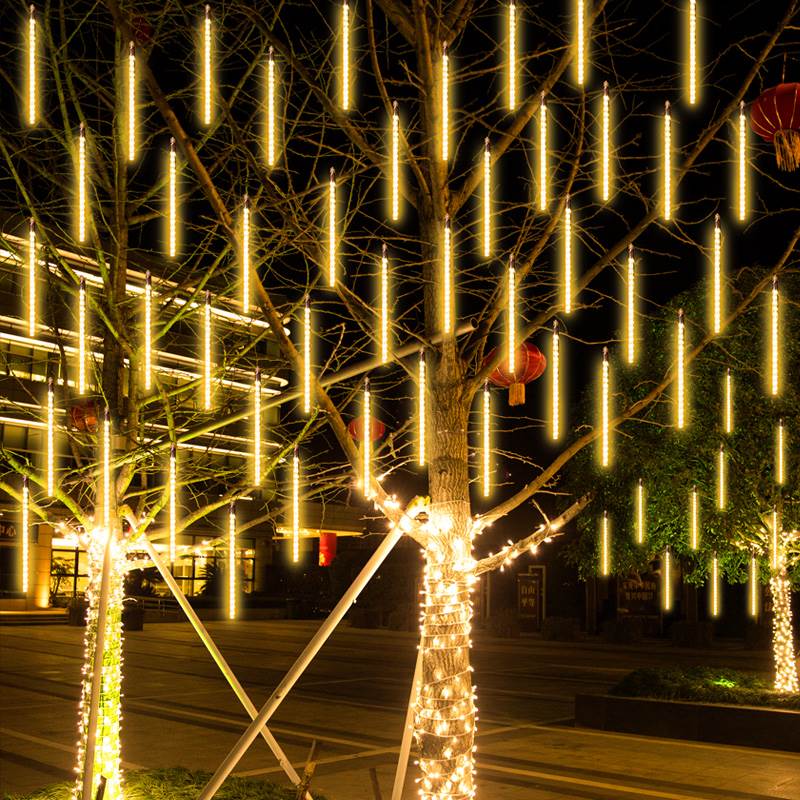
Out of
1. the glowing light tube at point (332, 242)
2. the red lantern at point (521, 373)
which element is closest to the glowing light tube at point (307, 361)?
the glowing light tube at point (332, 242)

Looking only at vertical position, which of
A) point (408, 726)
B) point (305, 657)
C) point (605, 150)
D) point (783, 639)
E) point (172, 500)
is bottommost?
point (783, 639)

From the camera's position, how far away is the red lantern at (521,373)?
728 centimetres

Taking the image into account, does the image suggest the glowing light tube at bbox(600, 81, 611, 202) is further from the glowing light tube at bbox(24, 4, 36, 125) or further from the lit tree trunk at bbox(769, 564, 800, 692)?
the lit tree trunk at bbox(769, 564, 800, 692)

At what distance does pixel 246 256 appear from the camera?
527 centimetres

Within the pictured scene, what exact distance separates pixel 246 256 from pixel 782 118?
12.4 ft

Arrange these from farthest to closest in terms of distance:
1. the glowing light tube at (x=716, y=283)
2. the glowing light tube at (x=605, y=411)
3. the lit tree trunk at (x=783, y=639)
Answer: the lit tree trunk at (x=783, y=639) < the glowing light tube at (x=605, y=411) < the glowing light tube at (x=716, y=283)

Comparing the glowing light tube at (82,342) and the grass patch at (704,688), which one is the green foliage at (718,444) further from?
the glowing light tube at (82,342)

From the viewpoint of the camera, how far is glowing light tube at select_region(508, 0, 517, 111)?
5.14 metres

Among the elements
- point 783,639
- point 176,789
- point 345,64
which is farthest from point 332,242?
point 783,639

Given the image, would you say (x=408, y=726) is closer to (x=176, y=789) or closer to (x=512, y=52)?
(x=176, y=789)

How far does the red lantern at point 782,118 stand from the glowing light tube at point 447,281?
248 cm

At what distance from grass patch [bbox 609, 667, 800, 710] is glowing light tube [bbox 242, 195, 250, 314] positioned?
411 inches

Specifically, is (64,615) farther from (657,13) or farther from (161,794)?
(657,13)

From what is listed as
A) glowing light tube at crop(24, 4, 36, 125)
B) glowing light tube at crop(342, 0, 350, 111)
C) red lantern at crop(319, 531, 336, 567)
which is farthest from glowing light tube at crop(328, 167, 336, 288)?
red lantern at crop(319, 531, 336, 567)
